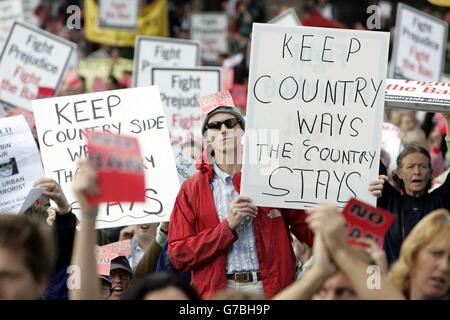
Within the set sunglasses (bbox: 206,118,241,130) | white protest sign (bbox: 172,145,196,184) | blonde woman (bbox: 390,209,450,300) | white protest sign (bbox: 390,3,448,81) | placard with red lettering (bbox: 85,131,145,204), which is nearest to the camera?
placard with red lettering (bbox: 85,131,145,204)

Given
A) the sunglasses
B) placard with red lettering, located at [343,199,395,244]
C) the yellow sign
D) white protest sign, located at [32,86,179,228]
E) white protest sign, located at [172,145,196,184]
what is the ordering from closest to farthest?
placard with red lettering, located at [343,199,395,244] < the sunglasses < white protest sign, located at [32,86,179,228] < white protest sign, located at [172,145,196,184] < the yellow sign

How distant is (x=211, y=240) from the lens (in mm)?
6004

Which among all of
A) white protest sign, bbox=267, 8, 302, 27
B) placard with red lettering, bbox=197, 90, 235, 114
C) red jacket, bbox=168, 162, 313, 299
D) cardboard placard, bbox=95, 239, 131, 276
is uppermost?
white protest sign, bbox=267, 8, 302, 27

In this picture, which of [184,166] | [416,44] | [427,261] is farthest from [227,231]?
[416,44]

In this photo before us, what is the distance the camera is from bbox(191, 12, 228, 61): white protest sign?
19.3 m

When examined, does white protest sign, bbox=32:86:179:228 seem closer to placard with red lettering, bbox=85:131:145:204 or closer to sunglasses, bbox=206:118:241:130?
sunglasses, bbox=206:118:241:130

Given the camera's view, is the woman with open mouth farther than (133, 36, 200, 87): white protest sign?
No

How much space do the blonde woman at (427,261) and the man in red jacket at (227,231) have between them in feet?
3.85

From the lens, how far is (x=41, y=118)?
7.12 m

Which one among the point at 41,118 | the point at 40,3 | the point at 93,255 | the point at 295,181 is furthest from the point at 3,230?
the point at 40,3

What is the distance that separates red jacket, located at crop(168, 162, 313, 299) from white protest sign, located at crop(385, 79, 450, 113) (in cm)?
Result: 95

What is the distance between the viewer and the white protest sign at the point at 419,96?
265 inches

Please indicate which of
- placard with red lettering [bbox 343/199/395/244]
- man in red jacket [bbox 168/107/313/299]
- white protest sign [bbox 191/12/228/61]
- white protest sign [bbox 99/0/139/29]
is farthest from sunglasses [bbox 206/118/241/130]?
white protest sign [bbox 191/12/228/61]
